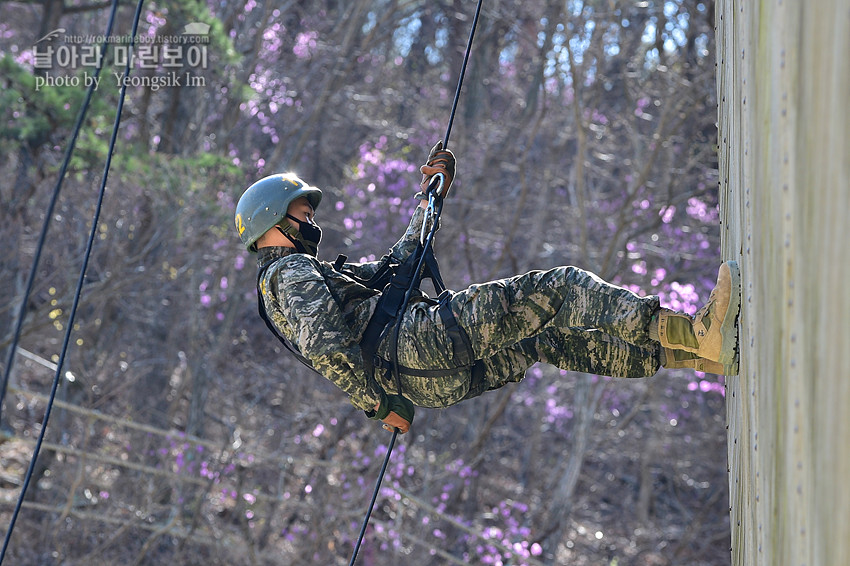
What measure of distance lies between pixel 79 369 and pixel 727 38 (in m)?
10.7

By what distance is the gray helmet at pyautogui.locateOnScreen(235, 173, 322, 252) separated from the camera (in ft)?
16.0

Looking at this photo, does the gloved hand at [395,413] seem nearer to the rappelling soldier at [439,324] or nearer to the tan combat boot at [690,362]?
the rappelling soldier at [439,324]

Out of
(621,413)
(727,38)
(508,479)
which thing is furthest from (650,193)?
(727,38)

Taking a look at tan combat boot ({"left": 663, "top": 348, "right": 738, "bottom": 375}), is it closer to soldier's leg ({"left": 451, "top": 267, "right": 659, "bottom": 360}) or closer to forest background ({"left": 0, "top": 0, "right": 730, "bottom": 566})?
soldier's leg ({"left": 451, "top": 267, "right": 659, "bottom": 360})

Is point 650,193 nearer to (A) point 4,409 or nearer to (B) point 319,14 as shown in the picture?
(B) point 319,14

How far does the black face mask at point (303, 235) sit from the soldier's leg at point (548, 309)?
106 centimetres

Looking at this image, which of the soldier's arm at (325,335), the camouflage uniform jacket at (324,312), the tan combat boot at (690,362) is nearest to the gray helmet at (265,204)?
the camouflage uniform jacket at (324,312)

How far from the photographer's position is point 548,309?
4.12 meters

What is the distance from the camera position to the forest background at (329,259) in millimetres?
11414

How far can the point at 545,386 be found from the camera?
14883 millimetres

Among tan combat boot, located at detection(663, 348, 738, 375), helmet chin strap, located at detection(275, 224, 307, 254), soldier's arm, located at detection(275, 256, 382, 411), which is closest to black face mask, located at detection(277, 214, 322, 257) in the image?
helmet chin strap, located at detection(275, 224, 307, 254)

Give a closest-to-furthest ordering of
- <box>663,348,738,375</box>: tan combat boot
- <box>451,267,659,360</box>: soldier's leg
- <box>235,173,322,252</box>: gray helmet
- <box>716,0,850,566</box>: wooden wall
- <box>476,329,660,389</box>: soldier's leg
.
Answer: <box>716,0,850,566</box>: wooden wall → <box>451,267,659,360</box>: soldier's leg → <box>663,348,738,375</box>: tan combat boot → <box>476,329,660,389</box>: soldier's leg → <box>235,173,322,252</box>: gray helmet

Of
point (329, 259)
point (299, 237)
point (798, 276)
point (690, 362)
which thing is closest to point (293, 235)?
point (299, 237)

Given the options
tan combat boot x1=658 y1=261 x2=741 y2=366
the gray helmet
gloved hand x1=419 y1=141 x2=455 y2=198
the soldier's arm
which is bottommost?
the soldier's arm
